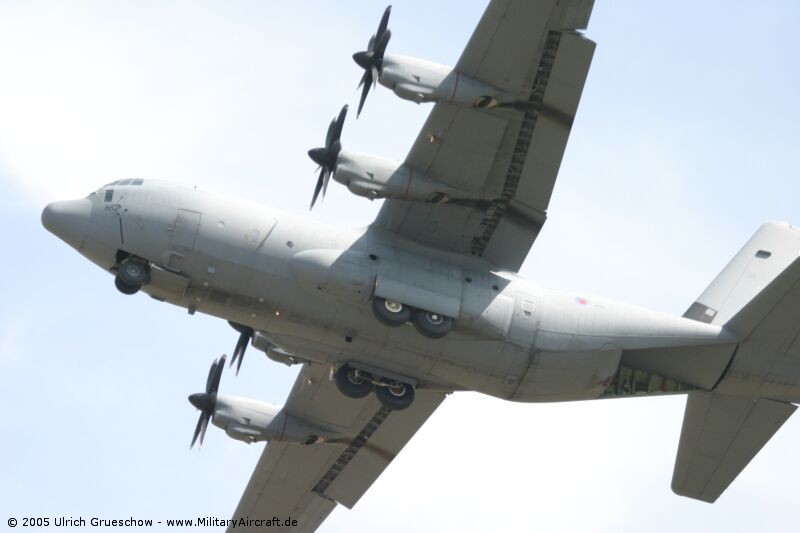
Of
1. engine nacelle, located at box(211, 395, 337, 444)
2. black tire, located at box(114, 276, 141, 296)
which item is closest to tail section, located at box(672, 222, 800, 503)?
engine nacelle, located at box(211, 395, 337, 444)

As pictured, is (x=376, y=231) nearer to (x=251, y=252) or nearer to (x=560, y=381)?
(x=251, y=252)

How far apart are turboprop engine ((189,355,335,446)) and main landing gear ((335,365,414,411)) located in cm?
407

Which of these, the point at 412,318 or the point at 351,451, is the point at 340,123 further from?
the point at 351,451

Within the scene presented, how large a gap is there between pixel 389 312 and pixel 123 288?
5394 mm

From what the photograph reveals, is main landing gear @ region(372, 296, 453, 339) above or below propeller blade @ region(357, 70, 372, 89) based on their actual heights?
below

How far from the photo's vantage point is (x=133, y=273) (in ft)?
85.7

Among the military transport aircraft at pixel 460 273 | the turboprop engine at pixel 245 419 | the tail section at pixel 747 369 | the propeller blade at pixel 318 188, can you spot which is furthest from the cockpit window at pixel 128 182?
the tail section at pixel 747 369

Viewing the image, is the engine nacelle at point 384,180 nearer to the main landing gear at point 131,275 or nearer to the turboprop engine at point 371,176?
the turboprop engine at point 371,176

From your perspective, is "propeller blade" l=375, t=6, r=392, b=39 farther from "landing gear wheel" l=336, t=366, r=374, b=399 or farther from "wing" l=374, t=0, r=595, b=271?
"landing gear wheel" l=336, t=366, r=374, b=399

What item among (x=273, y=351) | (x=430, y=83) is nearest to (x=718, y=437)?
(x=273, y=351)

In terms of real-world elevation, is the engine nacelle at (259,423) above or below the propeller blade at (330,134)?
below

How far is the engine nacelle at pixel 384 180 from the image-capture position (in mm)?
26125

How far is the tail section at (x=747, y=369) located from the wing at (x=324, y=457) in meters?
6.15

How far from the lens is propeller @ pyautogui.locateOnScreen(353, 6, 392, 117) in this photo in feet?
86.1
